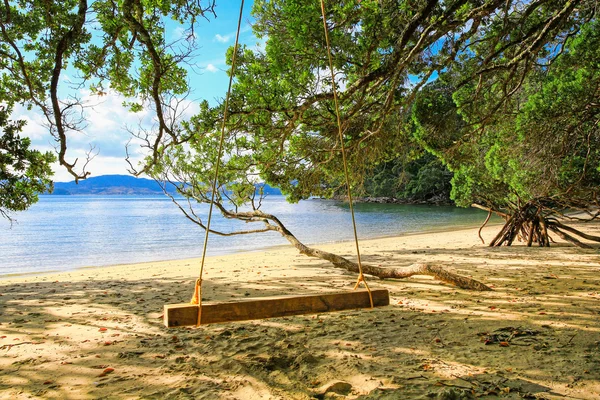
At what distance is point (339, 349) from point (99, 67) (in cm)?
497

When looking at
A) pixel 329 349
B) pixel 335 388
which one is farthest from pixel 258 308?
pixel 329 349

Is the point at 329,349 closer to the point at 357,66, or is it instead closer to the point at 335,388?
the point at 335,388

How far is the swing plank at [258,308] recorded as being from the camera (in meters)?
2.99

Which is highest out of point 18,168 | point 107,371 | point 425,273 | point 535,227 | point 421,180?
point 421,180

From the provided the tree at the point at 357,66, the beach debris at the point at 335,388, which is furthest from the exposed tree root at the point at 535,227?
the beach debris at the point at 335,388

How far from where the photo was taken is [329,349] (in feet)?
12.8

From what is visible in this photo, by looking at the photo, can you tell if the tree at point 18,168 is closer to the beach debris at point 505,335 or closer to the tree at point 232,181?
the tree at point 232,181

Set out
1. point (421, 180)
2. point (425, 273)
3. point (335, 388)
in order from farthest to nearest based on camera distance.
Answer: point (421, 180)
point (425, 273)
point (335, 388)

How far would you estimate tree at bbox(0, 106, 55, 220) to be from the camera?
6.26 metres

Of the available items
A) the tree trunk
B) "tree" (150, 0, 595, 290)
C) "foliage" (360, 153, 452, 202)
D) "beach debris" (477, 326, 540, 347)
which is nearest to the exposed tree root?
"tree" (150, 0, 595, 290)

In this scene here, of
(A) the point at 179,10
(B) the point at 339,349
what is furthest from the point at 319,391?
(A) the point at 179,10

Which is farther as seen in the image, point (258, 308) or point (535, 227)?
point (535, 227)

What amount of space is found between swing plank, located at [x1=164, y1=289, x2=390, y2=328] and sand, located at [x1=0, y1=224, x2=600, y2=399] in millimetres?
537

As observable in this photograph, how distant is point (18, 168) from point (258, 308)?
A: 543 centimetres
